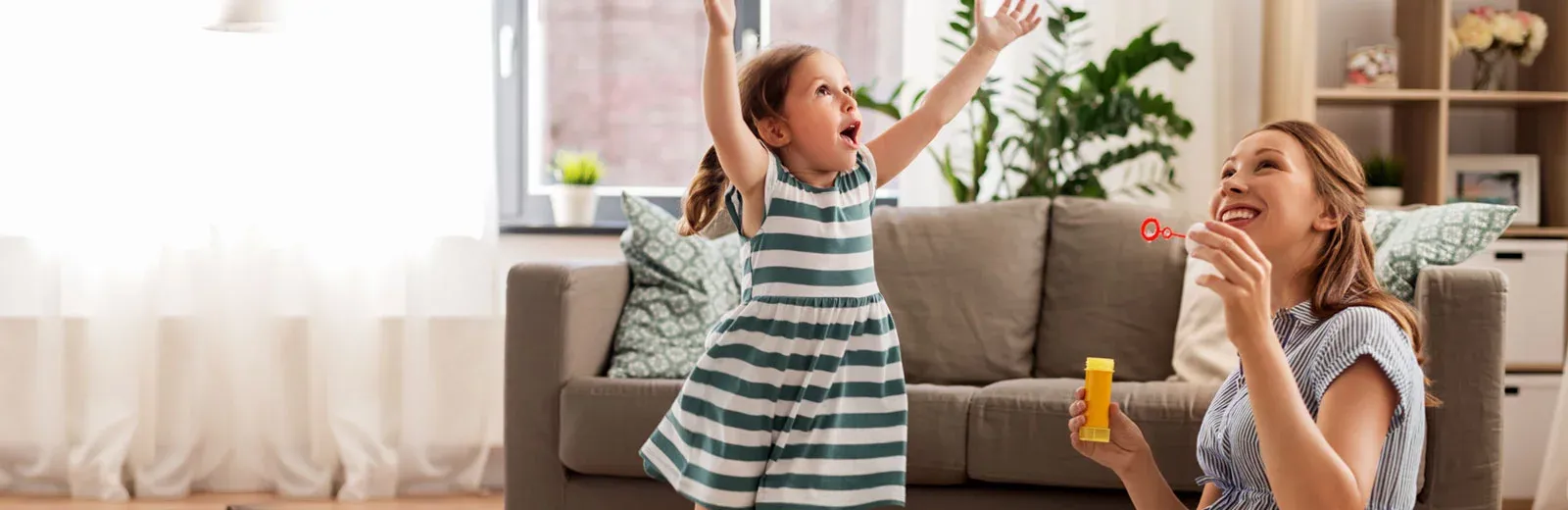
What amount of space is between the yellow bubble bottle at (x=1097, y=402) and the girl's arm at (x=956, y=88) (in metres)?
0.45

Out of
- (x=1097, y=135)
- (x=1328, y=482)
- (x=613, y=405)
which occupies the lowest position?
(x=613, y=405)

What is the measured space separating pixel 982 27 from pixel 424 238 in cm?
207

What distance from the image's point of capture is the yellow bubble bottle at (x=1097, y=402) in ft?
4.10

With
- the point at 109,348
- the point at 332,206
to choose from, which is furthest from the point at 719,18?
the point at 109,348

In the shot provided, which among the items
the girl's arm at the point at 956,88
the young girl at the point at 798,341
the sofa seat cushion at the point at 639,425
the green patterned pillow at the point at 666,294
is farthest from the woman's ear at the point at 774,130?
the green patterned pillow at the point at 666,294

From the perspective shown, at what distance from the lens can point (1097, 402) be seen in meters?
1.26

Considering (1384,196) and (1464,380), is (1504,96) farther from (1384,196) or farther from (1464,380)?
(1464,380)

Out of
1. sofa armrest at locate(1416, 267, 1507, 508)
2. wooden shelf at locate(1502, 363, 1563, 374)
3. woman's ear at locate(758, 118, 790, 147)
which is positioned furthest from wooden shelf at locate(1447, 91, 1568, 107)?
woman's ear at locate(758, 118, 790, 147)

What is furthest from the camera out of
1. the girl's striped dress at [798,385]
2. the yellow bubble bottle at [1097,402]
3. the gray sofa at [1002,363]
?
the gray sofa at [1002,363]

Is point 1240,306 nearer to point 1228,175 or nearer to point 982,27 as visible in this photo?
point 1228,175

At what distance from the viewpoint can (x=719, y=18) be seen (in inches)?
52.4

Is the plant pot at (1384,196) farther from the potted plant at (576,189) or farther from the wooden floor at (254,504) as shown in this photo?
the wooden floor at (254,504)

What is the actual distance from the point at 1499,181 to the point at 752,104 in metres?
2.56

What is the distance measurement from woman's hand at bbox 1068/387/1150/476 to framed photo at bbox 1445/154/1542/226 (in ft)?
8.03
